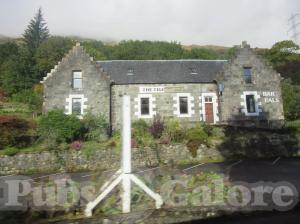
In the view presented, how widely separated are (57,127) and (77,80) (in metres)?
7.52

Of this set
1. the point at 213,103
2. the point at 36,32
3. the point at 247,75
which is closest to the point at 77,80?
the point at 213,103

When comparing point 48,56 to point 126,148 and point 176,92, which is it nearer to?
point 176,92

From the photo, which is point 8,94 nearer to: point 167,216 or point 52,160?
point 52,160

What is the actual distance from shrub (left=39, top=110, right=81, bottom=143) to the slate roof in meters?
7.75

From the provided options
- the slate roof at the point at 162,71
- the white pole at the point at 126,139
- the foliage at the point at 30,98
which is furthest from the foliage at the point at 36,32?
the white pole at the point at 126,139

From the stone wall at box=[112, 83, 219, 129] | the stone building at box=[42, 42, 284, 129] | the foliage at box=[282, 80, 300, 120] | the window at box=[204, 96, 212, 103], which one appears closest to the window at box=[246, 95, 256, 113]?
the stone building at box=[42, 42, 284, 129]

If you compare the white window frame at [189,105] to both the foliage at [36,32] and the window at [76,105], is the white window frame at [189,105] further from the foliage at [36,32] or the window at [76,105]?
the foliage at [36,32]

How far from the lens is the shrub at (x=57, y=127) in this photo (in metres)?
19.1

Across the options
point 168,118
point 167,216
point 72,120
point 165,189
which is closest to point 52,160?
point 72,120

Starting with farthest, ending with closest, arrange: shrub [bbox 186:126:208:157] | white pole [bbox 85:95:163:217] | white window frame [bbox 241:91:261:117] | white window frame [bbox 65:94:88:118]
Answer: white window frame [bbox 241:91:261:117]
white window frame [bbox 65:94:88:118]
shrub [bbox 186:126:208:157]
white pole [bbox 85:95:163:217]

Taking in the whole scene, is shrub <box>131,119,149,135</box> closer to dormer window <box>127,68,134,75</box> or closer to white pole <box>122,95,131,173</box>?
dormer window <box>127,68,134,75</box>

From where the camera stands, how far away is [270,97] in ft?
86.8

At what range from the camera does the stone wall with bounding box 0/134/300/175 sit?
17.3 m

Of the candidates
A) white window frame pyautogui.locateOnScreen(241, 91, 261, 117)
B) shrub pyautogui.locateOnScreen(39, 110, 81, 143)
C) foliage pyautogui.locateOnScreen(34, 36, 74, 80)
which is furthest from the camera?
foliage pyautogui.locateOnScreen(34, 36, 74, 80)
